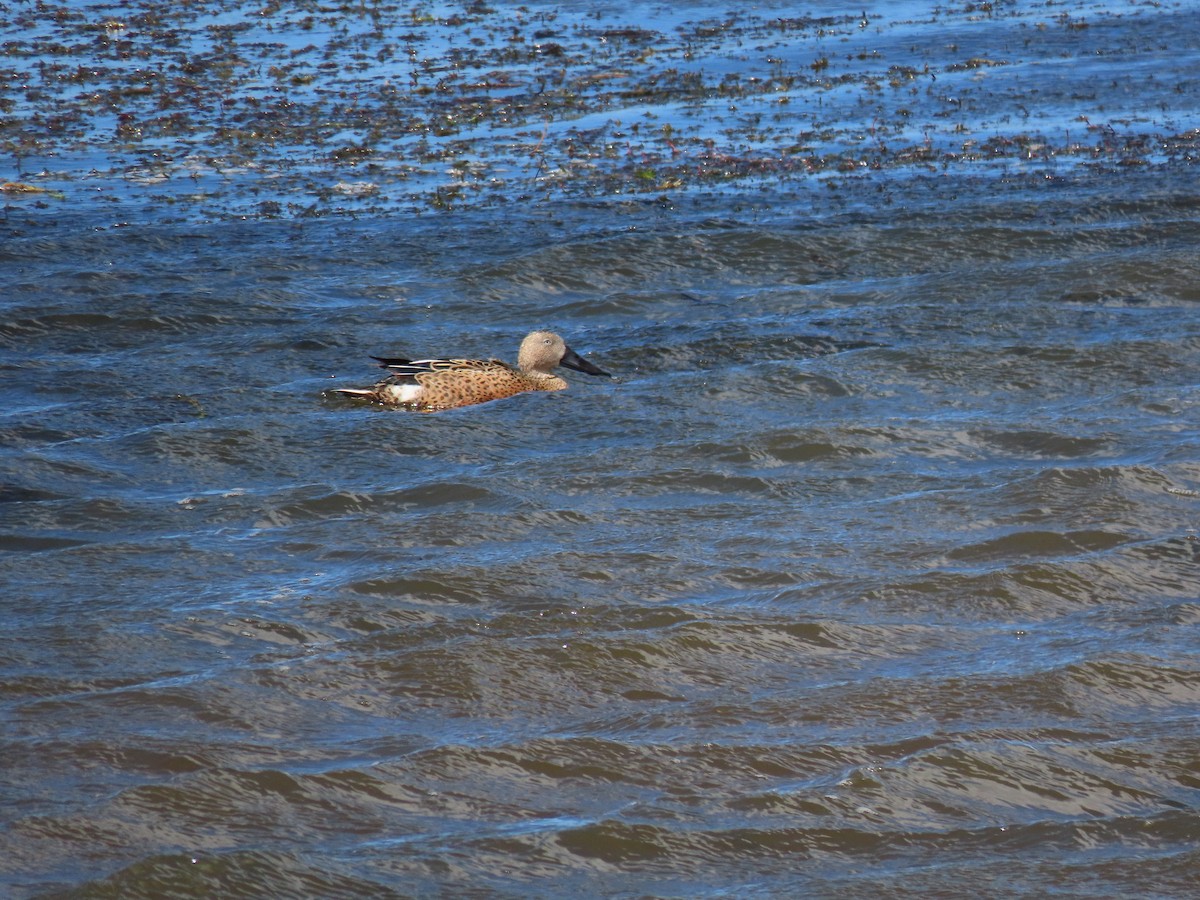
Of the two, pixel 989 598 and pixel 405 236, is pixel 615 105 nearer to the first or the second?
pixel 405 236

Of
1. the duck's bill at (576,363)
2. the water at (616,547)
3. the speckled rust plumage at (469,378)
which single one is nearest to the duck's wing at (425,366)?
the speckled rust plumage at (469,378)

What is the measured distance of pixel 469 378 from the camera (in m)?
8.65

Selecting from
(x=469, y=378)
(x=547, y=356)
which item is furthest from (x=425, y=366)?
(x=547, y=356)

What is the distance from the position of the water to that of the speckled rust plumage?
186mm

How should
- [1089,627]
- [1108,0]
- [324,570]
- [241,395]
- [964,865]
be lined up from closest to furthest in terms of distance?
[964,865] → [1089,627] → [324,570] → [241,395] → [1108,0]

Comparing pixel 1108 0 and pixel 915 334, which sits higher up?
pixel 1108 0

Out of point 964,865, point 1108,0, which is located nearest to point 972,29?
point 1108,0

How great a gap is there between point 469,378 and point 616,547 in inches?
96.2

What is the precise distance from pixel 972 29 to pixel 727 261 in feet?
27.9

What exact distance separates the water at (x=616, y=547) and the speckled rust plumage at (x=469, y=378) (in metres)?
0.19

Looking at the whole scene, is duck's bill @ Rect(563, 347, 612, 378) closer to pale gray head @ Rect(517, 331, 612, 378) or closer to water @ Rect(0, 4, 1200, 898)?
pale gray head @ Rect(517, 331, 612, 378)

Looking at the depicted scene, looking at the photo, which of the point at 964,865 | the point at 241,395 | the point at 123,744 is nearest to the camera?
the point at 964,865

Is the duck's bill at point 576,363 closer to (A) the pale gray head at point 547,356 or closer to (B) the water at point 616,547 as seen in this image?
(A) the pale gray head at point 547,356

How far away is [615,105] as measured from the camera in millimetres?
14898
